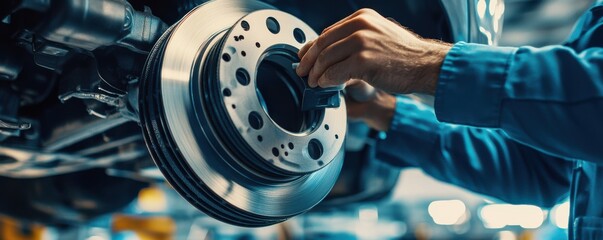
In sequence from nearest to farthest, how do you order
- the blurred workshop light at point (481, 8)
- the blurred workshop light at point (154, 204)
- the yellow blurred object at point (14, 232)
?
1. the blurred workshop light at point (481, 8)
2. the yellow blurred object at point (14, 232)
3. the blurred workshop light at point (154, 204)

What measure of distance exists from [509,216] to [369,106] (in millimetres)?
5353

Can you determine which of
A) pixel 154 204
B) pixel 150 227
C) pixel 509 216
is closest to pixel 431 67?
pixel 154 204

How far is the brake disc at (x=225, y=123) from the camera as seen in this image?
708 millimetres

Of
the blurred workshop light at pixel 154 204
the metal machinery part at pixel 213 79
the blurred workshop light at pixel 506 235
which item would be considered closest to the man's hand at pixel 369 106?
the metal machinery part at pixel 213 79

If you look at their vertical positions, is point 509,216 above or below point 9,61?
below

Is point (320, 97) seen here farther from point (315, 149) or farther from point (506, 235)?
point (506, 235)

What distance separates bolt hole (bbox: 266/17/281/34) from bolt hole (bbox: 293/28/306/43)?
3 cm

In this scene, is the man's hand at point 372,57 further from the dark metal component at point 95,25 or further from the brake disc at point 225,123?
the dark metal component at point 95,25

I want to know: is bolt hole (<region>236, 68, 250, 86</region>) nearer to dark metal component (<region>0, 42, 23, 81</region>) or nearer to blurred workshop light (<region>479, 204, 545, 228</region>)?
dark metal component (<region>0, 42, 23, 81</region>)

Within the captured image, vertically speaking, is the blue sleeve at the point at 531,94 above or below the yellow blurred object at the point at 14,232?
above

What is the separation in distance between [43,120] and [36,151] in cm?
6

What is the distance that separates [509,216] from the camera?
6129 millimetres

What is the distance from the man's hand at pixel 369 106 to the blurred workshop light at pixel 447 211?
499 cm

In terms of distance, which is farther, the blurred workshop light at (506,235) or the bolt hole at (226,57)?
the blurred workshop light at (506,235)
